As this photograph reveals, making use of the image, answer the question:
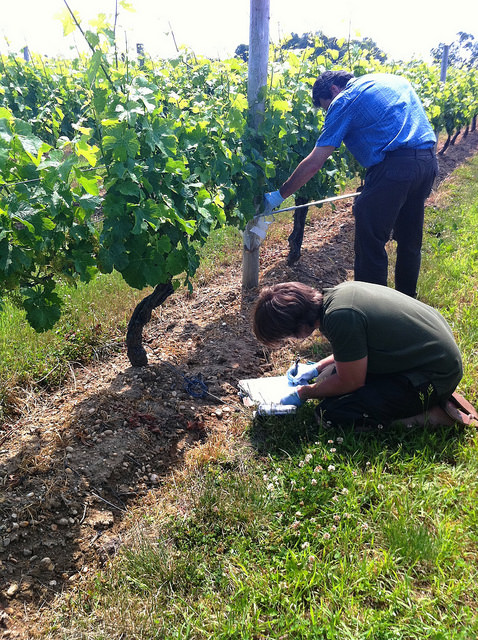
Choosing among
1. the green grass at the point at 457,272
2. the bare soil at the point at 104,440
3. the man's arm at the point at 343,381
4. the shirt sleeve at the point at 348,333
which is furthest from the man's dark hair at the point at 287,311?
the green grass at the point at 457,272

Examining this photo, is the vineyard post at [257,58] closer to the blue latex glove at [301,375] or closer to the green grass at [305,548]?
the blue latex glove at [301,375]

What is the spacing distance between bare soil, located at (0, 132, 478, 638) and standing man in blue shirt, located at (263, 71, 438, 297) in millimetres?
1209

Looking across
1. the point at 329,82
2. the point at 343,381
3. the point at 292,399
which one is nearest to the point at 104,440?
the point at 292,399

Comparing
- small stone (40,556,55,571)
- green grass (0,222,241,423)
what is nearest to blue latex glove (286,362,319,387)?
green grass (0,222,241,423)

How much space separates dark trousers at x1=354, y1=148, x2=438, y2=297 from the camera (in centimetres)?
328

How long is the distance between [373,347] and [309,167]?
1.55 metres

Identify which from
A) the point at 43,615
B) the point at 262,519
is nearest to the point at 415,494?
the point at 262,519

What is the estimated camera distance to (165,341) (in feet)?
12.9

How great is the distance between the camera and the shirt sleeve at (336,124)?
3250 mm

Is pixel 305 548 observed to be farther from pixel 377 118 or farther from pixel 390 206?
pixel 377 118

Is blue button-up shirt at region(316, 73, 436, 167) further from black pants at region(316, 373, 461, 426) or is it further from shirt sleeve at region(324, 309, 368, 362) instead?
black pants at region(316, 373, 461, 426)

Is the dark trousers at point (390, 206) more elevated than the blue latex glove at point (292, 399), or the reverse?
the dark trousers at point (390, 206)

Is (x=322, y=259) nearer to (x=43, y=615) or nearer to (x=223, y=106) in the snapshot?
(x=223, y=106)

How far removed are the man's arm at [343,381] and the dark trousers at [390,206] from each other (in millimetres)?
1287
